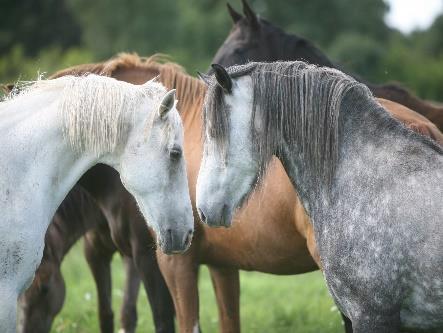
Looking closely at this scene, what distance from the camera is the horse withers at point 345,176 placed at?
12.8 ft

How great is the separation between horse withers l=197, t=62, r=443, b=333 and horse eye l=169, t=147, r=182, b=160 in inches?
7.0

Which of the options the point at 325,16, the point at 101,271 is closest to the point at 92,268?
the point at 101,271

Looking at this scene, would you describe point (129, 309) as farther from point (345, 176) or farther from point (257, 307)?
point (345, 176)

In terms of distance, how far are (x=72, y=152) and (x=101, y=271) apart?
305 cm

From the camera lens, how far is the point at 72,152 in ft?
14.4

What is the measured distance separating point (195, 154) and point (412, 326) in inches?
84.7

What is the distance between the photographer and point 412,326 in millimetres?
4004

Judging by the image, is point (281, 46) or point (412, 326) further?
point (281, 46)

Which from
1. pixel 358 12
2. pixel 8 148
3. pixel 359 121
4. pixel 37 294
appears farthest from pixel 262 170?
pixel 358 12

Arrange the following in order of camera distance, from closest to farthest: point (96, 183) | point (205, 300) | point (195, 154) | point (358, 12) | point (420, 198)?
1. point (420, 198)
2. point (195, 154)
3. point (96, 183)
4. point (205, 300)
5. point (358, 12)

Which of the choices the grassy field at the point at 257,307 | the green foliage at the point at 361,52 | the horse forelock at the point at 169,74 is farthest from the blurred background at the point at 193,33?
the horse forelock at the point at 169,74

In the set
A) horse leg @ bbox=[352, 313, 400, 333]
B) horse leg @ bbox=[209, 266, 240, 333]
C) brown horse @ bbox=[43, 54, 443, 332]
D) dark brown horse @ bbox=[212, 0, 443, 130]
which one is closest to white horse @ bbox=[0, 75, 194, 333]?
brown horse @ bbox=[43, 54, 443, 332]

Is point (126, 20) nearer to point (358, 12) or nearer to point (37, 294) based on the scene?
point (358, 12)

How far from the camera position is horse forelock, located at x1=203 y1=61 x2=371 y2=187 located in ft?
13.6
